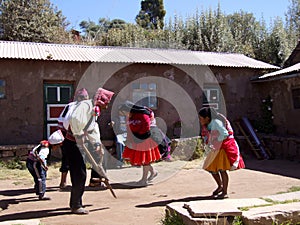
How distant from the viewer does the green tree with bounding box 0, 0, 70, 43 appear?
809 inches

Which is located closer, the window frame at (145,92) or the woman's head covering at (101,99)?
the woman's head covering at (101,99)

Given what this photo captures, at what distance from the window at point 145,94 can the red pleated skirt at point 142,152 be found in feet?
13.0

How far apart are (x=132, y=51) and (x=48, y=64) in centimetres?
305

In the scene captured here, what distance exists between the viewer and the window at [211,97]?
1222 cm

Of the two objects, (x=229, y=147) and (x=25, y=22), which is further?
(x=25, y=22)

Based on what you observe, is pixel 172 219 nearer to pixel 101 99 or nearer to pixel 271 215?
pixel 271 215

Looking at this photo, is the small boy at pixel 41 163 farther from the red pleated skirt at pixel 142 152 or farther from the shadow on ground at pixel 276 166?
the shadow on ground at pixel 276 166

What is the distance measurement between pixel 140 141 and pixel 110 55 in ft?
15.2

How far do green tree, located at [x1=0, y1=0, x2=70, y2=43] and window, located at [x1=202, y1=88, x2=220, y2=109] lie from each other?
11.7m

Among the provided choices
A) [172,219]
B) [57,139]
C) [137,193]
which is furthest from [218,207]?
[57,139]

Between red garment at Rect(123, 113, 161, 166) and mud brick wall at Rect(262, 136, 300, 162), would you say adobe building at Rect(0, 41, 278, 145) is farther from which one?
red garment at Rect(123, 113, 161, 166)

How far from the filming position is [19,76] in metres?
10.1

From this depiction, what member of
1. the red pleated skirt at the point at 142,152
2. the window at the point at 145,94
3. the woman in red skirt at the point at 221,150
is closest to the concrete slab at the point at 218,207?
the woman in red skirt at the point at 221,150

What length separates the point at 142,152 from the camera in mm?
7293
